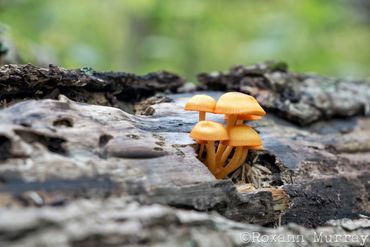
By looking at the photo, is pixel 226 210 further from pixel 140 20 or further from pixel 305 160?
pixel 140 20

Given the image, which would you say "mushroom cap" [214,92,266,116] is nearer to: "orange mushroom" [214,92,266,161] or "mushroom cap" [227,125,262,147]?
"orange mushroom" [214,92,266,161]

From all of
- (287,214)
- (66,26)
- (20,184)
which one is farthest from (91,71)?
(66,26)

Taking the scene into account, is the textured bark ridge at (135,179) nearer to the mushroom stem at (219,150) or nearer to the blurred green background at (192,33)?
the mushroom stem at (219,150)

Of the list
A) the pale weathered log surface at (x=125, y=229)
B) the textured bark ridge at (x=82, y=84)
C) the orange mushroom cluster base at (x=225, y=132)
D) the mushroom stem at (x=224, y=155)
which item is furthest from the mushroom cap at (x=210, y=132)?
the textured bark ridge at (x=82, y=84)

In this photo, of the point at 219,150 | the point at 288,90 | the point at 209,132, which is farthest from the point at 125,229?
the point at 288,90

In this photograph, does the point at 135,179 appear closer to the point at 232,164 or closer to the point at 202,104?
the point at 202,104

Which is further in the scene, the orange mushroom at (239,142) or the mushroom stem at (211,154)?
the mushroom stem at (211,154)
